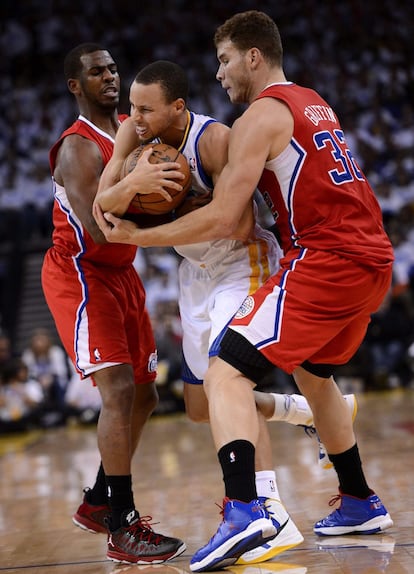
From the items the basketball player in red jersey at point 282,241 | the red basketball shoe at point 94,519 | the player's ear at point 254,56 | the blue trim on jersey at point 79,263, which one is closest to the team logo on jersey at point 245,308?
the basketball player in red jersey at point 282,241

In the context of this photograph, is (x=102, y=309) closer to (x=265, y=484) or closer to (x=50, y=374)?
(x=265, y=484)

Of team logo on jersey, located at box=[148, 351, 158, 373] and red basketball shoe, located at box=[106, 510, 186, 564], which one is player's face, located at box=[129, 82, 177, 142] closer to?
team logo on jersey, located at box=[148, 351, 158, 373]

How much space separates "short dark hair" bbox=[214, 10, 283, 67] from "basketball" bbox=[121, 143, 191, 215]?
54 centimetres

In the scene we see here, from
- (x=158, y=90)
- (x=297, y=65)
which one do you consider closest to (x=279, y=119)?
(x=158, y=90)

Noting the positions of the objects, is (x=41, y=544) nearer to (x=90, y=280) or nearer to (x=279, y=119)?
(x=90, y=280)

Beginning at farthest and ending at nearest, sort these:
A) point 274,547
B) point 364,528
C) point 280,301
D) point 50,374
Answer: point 50,374, point 364,528, point 280,301, point 274,547

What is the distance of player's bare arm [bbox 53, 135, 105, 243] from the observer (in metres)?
3.96

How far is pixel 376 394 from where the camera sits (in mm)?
11406

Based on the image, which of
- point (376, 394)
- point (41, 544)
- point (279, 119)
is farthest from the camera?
point (376, 394)

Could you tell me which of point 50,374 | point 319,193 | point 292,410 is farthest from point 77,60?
point 50,374

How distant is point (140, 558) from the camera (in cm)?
375

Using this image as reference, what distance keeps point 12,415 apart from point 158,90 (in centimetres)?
729

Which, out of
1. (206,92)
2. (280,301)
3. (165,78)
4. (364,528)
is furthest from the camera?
(206,92)

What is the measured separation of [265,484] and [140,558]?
663 millimetres
